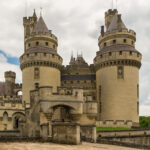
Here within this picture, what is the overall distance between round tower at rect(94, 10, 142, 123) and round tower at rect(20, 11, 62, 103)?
8153 mm

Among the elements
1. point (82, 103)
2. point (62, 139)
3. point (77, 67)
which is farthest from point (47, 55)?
point (62, 139)

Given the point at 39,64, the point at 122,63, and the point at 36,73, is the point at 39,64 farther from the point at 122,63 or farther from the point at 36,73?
the point at 122,63

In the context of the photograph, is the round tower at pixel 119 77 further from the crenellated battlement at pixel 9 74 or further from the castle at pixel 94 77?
the crenellated battlement at pixel 9 74

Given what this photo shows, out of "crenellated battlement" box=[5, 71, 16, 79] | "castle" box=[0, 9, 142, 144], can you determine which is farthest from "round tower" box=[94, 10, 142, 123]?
"crenellated battlement" box=[5, 71, 16, 79]

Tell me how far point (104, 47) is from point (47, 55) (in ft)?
36.1

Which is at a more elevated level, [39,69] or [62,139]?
[39,69]

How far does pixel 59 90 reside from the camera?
32344 mm

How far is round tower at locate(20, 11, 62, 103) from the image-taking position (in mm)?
46438

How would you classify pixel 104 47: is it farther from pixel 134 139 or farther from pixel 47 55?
pixel 134 139

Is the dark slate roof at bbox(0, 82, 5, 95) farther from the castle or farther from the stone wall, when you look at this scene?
the stone wall

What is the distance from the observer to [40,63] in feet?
153

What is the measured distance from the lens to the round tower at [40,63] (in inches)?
1828

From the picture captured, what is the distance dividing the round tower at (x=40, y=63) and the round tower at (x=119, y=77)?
815 cm

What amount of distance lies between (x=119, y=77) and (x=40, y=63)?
14.1 metres
